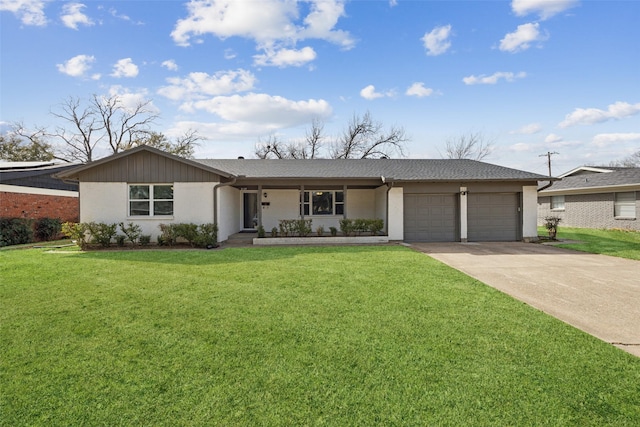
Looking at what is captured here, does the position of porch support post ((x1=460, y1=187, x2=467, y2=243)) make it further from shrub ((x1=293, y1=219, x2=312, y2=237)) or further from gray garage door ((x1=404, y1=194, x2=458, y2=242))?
shrub ((x1=293, y1=219, x2=312, y2=237))

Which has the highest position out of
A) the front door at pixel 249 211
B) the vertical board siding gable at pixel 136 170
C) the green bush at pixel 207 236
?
the vertical board siding gable at pixel 136 170

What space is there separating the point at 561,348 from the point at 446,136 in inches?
1467

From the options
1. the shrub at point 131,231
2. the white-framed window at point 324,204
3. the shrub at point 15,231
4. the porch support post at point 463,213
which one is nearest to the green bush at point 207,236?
the shrub at point 131,231

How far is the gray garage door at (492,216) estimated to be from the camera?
13070 mm

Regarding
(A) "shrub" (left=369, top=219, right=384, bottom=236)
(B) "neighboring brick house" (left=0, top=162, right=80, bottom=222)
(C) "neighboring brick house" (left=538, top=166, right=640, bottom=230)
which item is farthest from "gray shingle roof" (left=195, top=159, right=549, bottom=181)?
(B) "neighboring brick house" (left=0, top=162, right=80, bottom=222)

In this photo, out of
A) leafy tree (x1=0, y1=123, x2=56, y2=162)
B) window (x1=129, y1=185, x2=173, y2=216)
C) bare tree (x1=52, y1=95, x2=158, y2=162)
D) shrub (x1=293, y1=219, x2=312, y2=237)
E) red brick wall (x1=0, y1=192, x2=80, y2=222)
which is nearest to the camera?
window (x1=129, y1=185, x2=173, y2=216)

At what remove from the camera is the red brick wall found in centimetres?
1341

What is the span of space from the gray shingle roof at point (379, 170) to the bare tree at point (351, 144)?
17.0 m

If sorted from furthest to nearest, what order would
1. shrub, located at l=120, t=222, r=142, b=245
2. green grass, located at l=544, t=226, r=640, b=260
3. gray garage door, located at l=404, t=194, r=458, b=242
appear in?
gray garage door, located at l=404, t=194, r=458, b=242 < shrub, located at l=120, t=222, r=142, b=245 < green grass, located at l=544, t=226, r=640, b=260

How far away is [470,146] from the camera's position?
119ft

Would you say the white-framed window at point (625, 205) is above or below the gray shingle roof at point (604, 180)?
below

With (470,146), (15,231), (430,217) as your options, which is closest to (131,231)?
(15,231)

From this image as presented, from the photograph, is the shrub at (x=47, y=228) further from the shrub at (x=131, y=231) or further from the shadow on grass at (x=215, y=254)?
the shadow on grass at (x=215, y=254)

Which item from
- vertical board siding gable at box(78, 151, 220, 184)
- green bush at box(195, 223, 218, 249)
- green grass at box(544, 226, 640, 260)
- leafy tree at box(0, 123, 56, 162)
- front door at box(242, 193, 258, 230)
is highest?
leafy tree at box(0, 123, 56, 162)
